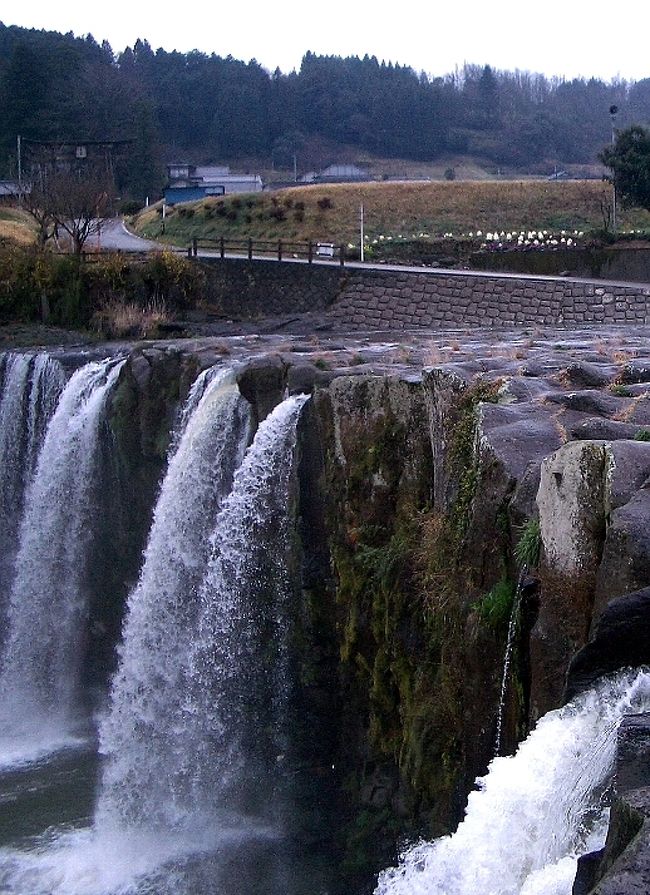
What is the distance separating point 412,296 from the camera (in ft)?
90.8

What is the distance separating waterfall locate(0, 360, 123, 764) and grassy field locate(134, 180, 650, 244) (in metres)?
28.0

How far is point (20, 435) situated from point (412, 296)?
11.7m

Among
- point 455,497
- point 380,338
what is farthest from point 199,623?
point 380,338

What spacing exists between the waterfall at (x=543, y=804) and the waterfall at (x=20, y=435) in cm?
1402

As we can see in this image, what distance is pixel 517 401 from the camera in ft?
33.4

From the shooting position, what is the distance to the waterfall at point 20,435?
18688mm

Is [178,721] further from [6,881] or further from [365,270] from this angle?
[365,270]

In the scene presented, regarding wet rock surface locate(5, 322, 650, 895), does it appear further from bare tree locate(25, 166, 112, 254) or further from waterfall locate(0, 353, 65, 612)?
bare tree locate(25, 166, 112, 254)

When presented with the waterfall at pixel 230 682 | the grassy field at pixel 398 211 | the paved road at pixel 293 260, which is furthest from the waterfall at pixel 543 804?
the grassy field at pixel 398 211

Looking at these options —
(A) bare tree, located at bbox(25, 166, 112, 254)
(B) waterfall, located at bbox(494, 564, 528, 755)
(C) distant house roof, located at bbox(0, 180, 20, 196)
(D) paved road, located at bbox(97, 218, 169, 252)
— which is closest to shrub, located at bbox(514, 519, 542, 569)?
Answer: (B) waterfall, located at bbox(494, 564, 528, 755)

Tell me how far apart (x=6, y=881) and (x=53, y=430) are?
7388 millimetres

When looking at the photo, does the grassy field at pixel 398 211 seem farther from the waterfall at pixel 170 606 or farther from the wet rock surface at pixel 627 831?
the wet rock surface at pixel 627 831

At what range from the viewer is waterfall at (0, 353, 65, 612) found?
61.3ft

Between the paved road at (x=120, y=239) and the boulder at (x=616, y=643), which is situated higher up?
the paved road at (x=120, y=239)
